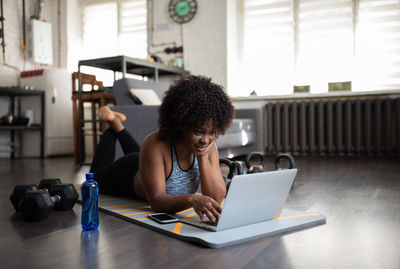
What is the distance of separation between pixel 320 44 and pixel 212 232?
13.3ft

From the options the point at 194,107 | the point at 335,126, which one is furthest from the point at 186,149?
the point at 335,126

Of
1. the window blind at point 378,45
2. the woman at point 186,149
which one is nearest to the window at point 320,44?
the window blind at point 378,45

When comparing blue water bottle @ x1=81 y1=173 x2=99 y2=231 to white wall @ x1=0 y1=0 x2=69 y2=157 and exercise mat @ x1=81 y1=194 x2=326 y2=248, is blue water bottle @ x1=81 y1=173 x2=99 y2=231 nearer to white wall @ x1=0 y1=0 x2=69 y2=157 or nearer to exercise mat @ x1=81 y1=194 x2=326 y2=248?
exercise mat @ x1=81 y1=194 x2=326 y2=248

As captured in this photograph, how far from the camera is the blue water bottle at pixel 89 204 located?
1294 mm

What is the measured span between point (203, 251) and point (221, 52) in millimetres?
4178

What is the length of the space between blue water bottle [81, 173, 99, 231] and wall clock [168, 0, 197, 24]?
4.19m

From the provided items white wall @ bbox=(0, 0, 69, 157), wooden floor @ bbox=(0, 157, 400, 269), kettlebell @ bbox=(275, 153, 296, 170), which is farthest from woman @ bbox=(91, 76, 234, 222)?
white wall @ bbox=(0, 0, 69, 157)

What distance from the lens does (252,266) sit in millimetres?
943

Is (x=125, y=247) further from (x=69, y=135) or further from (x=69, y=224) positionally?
(x=69, y=135)

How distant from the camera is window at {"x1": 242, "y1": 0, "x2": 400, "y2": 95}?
14.5 feet

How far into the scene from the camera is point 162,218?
138cm

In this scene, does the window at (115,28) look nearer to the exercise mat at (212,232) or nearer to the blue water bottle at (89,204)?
the exercise mat at (212,232)

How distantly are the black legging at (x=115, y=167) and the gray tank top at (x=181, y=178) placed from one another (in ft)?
1.07

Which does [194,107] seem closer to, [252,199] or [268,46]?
[252,199]
